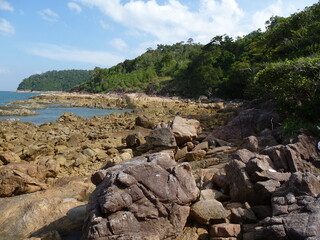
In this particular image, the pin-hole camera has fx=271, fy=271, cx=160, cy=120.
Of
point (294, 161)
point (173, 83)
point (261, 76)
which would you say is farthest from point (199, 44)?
point (294, 161)

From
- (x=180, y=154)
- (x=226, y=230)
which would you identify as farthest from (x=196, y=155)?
(x=226, y=230)

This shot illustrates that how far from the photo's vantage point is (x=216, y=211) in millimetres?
5543

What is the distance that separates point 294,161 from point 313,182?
174 centimetres

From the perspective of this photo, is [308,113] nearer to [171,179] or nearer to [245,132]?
[245,132]

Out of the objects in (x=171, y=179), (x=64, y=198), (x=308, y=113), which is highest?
(x=308, y=113)

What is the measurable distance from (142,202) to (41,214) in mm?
3119

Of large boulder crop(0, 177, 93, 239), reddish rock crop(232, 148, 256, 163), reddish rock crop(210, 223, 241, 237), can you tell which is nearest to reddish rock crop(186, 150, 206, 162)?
reddish rock crop(232, 148, 256, 163)

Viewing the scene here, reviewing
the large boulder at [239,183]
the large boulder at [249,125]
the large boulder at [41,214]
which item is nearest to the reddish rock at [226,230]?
the large boulder at [239,183]

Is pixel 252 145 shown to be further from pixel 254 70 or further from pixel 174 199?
pixel 254 70

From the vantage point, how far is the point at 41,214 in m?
6.75

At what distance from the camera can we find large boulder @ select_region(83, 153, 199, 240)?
4766 mm

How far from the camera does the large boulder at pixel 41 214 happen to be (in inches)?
246

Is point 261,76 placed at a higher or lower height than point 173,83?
lower

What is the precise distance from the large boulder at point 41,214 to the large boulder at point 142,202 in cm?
145
